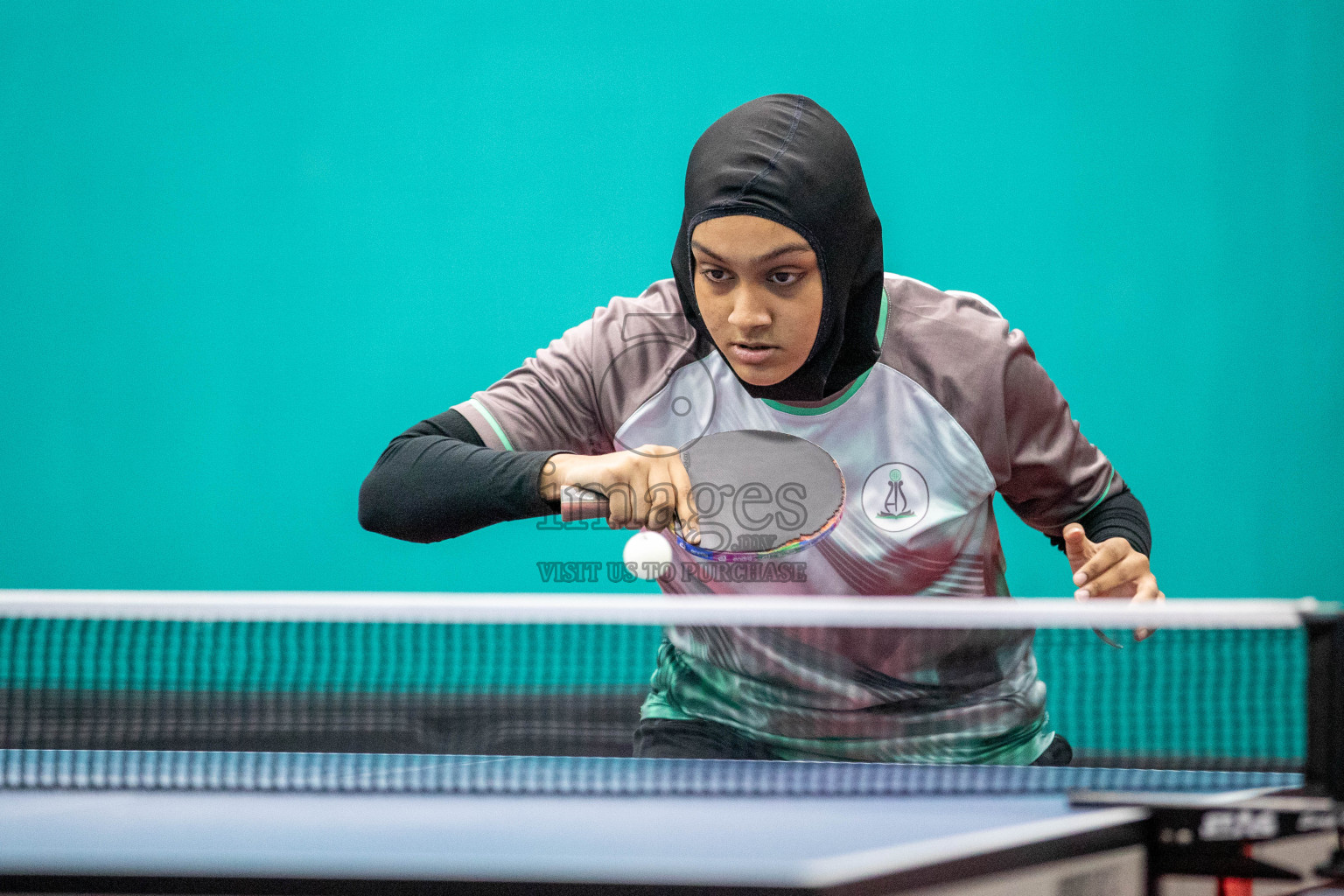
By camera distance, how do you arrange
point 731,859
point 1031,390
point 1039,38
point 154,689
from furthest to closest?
1. point 1039,38
2. point 154,689
3. point 1031,390
4. point 731,859

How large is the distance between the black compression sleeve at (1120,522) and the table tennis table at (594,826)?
1.95 feet

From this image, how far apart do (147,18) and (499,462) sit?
2.28 m

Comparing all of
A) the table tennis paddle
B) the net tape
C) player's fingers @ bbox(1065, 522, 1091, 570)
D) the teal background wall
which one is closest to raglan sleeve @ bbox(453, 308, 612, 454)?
the table tennis paddle

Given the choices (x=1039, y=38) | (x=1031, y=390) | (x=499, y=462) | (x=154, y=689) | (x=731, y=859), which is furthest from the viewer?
(x=1039, y=38)

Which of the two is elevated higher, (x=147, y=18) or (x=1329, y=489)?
(x=147, y=18)

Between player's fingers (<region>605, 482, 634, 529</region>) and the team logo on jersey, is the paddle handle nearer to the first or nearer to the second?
player's fingers (<region>605, 482, 634, 529</region>)

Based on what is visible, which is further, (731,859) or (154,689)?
(154,689)

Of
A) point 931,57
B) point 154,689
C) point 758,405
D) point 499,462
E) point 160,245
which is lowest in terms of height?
point 154,689

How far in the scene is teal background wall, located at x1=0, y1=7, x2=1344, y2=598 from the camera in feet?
9.78

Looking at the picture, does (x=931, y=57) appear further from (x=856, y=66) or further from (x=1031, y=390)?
(x=1031, y=390)

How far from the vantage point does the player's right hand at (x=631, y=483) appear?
1.61 metres

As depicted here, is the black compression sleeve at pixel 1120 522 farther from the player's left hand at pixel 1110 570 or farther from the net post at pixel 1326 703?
the net post at pixel 1326 703

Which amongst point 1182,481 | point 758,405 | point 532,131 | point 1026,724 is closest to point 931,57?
point 532,131

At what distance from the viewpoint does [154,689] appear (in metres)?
2.54
